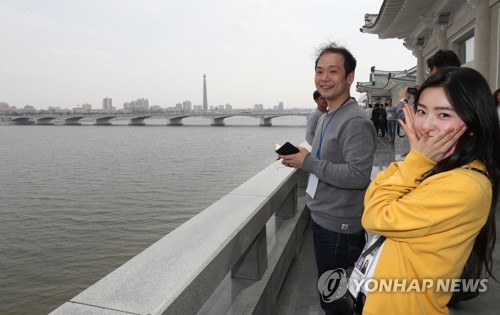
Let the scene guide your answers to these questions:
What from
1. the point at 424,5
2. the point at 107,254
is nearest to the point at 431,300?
the point at 107,254

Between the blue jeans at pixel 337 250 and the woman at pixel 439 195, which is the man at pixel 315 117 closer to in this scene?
the blue jeans at pixel 337 250

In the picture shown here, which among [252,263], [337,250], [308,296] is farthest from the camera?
[308,296]

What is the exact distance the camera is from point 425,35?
38.4 feet

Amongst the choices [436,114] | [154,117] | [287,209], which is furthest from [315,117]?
[154,117]

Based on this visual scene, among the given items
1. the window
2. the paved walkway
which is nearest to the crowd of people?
the paved walkway

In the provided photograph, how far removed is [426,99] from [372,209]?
0.42m

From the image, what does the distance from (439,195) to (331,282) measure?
1.15 metres

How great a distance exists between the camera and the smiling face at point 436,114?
3.96 ft

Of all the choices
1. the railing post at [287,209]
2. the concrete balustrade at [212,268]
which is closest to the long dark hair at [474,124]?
the concrete balustrade at [212,268]

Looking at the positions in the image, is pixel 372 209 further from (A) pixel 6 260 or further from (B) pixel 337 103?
(A) pixel 6 260

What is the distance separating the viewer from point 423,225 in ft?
3.70

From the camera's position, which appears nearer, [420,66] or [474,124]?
[474,124]

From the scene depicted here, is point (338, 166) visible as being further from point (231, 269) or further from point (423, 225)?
point (231, 269)

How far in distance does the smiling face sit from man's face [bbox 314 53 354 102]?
0.85 meters
